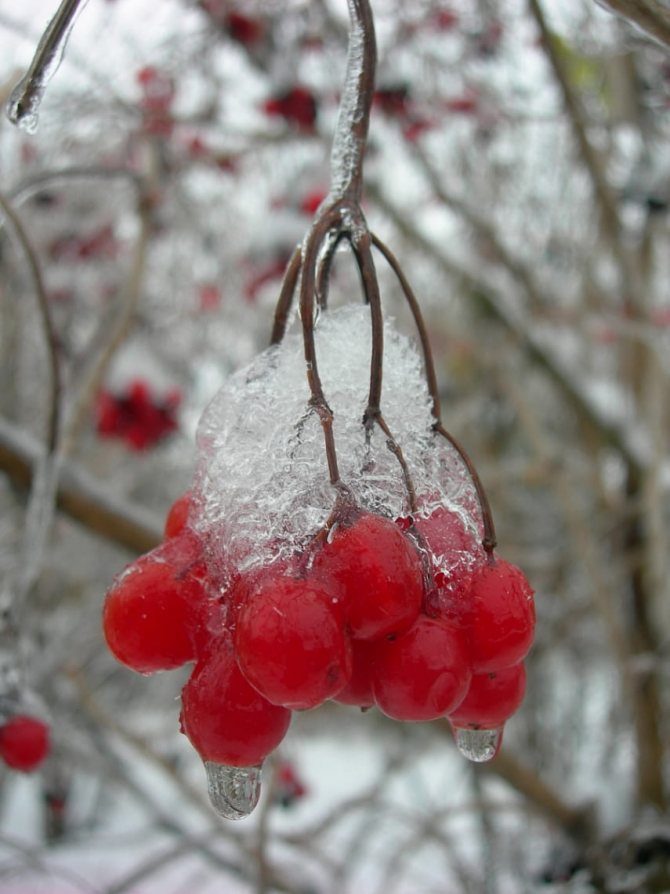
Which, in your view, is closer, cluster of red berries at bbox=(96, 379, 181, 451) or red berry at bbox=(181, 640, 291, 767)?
red berry at bbox=(181, 640, 291, 767)

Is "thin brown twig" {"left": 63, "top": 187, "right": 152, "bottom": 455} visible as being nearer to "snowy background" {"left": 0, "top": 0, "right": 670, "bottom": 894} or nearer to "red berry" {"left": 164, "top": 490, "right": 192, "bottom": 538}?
"snowy background" {"left": 0, "top": 0, "right": 670, "bottom": 894}

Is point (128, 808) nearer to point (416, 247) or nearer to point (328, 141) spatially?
point (416, 247)

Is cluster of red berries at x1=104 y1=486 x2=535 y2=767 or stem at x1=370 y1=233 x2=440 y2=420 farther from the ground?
stem at x1=370 y1=233 x2=440 y2=420

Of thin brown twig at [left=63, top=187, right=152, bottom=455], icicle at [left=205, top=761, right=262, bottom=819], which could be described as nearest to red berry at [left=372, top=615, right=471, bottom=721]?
icicle at [left=205, top=761, right=262, bottom=819]

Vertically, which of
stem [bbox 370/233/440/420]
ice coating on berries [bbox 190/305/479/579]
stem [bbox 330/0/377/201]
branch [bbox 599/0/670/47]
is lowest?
ice coating on berries [bbox 190/305/479/579]

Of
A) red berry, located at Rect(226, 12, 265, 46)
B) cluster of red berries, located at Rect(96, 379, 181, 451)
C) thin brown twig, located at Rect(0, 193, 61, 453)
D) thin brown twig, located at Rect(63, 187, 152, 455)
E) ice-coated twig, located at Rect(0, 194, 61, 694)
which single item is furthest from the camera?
red berry, located at Rect(226, 12, 265, 46)

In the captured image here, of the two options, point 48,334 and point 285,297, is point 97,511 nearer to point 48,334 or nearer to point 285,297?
point 48,334

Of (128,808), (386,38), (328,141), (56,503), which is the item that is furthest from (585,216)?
(128,808)

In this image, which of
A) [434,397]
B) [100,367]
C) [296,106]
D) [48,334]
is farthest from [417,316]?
[296,106]
